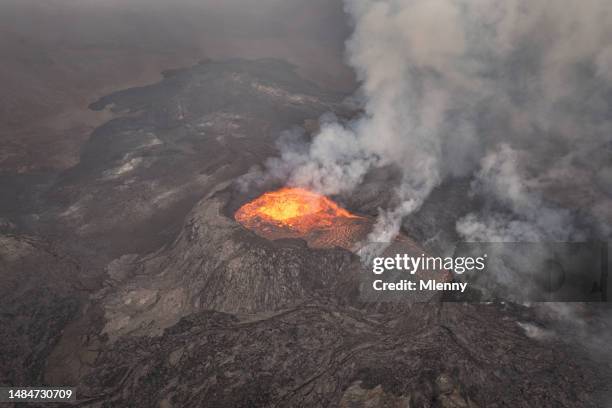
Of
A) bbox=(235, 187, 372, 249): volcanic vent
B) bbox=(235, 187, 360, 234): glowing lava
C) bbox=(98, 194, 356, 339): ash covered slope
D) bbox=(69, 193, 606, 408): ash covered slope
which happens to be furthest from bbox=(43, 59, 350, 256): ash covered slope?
bbox=(69, 193, 606, 408): ash covered slope

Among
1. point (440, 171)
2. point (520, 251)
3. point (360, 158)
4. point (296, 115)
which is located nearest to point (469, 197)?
point (440, 171)

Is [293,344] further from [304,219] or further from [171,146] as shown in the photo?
[171,146]

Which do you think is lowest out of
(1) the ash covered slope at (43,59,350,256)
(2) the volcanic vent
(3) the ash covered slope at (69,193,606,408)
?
(3) the ash covered slope at (69,193,606,408)

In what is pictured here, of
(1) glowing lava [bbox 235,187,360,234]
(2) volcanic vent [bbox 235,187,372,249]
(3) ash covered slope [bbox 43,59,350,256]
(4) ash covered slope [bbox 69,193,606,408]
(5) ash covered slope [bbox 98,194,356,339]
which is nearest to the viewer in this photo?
(4) ash covered slope [bbox 69,193,606,408]

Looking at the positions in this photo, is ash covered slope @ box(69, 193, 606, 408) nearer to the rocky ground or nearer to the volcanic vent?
the rocky ground

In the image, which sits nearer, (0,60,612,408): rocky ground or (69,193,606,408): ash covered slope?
(69,193,606,408): ash covered slope

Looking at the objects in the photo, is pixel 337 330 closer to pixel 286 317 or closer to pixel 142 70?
pixel 286 317

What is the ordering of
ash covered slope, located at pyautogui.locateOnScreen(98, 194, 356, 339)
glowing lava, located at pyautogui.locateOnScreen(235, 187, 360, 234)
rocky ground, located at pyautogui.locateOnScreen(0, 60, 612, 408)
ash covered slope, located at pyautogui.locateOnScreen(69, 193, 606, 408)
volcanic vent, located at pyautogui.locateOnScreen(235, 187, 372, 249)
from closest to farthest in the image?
ash covered slope, located at pyautogui.locateOnScreen(69, 193, 606, 408) → rocky ground, located at pyautogui.locateOnScreen(0, 60, 612, 408) → ash covered slope, located at pyautogui.locateOnScreen(98, 194, 356, 339) → volcanic vent, located at pyautogui.locateOnScreen(235, 187, 372, 249) → glowing lava, located at pyautogui.locateOnScreen(235, 187, 360, 234)
